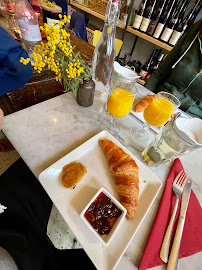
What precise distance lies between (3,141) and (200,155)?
1.33 metres

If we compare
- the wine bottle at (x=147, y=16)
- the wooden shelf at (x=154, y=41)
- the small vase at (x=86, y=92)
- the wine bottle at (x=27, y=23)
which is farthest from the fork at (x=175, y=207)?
the wine bottle at (x=147, y=16)

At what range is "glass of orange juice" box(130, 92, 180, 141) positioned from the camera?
631 millimetres

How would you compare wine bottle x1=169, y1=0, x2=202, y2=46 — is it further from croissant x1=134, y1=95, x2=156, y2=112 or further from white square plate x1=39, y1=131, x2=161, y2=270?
white square plate x1=39, y1=131, x2=161, y2=270

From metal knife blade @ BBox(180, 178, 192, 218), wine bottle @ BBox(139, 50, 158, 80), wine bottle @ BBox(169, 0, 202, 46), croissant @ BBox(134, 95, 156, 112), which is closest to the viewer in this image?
metal knife blade @ BBox(180, 178, 192, 218)

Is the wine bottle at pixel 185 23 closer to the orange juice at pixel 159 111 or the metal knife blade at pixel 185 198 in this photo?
the orange juice at pixel 159 111

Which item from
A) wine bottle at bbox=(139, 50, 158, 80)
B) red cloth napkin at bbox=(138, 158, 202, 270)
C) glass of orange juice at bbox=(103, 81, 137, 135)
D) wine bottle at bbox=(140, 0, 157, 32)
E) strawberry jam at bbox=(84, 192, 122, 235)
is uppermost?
wine bottle at bbox=(140, 0, 157, 32)

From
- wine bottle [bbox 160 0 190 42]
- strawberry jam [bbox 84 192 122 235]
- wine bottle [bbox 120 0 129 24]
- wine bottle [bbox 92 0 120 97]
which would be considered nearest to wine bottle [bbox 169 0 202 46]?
wine bottle [bbox 160 0 190 42]

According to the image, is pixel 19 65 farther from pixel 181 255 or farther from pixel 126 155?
pixel 181 255

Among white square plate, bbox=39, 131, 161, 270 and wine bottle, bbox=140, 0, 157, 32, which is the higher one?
wine bottle, bbox=140, 0, 157, 32

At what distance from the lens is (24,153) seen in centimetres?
54

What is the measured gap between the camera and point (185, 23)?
1.51 meters

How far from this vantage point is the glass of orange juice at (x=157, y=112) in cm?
63

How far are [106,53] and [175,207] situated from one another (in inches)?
31.2

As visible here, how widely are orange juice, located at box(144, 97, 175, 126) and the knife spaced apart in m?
0.28
